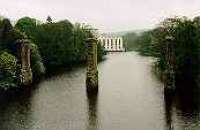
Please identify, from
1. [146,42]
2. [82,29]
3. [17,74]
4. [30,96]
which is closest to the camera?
[30,96]

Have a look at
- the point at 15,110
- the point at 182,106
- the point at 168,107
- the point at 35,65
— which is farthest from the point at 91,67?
the point at 35,65

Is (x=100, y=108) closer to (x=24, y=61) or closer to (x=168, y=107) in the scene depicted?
(x=168, y=107)

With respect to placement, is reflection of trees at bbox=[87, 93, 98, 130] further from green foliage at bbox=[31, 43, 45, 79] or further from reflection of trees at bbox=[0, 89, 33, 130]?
green foliage at bbox=[31, 43, 45, 79]

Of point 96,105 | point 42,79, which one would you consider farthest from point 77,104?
point 42,79

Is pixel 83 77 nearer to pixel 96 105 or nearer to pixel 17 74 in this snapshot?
pixel 17 74

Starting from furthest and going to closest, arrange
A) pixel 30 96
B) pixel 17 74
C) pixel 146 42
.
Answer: pixel 146 42
pixel 17 74
pixel 30 96

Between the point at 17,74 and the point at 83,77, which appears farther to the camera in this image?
the point at 83,77
